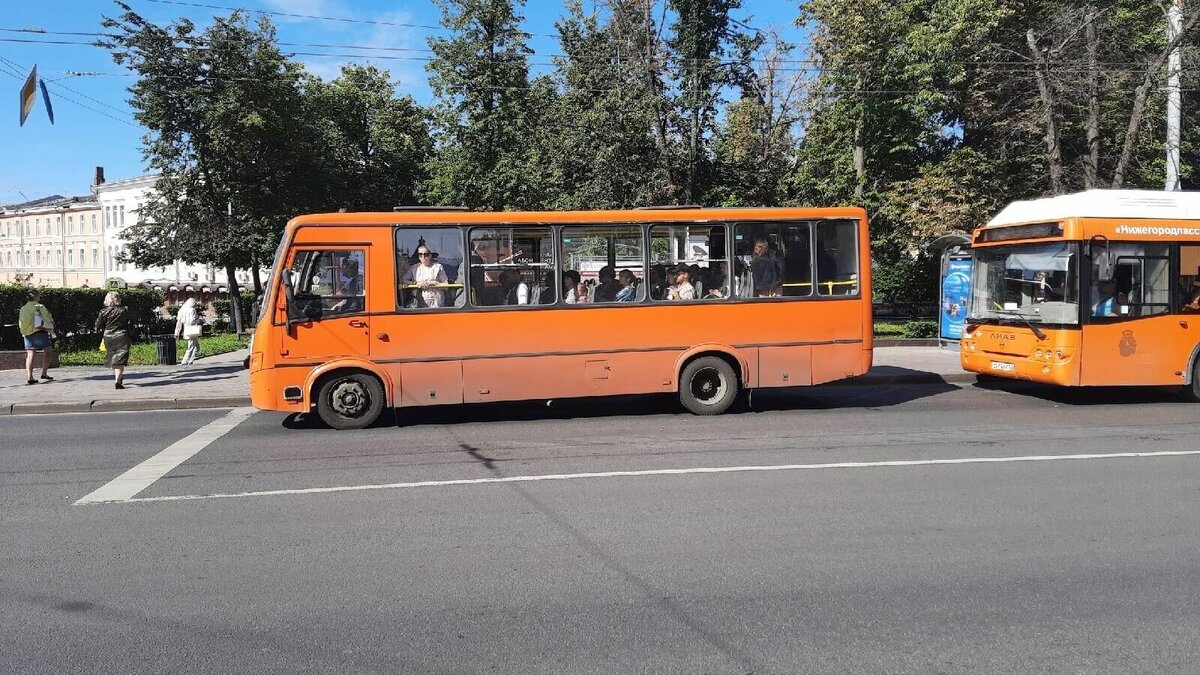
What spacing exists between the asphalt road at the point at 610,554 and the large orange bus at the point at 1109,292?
7.04 ft

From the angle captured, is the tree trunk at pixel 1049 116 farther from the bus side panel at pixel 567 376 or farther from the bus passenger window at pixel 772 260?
the bus side panel at pixel 567 376

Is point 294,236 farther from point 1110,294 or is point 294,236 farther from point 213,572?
point 1110,294

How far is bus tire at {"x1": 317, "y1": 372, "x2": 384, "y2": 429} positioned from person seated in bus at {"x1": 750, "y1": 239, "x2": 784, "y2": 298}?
5.05m

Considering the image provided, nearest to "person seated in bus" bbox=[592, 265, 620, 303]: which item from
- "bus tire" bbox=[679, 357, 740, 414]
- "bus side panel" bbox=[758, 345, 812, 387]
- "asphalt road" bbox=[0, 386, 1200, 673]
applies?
"bus tire" bbox=[679, 357, 740, 414]

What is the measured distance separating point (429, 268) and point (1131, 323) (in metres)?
9.44

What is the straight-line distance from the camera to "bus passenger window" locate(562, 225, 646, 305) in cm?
1130

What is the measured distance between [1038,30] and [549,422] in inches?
830

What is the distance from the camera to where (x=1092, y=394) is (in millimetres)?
13484

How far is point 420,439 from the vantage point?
9898 mm

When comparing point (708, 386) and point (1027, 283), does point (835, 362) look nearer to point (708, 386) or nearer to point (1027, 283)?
point (708, 386)

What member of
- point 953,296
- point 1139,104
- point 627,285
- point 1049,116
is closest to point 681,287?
point 627,285

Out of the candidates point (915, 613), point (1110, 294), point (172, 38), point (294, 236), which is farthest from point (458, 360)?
point (172, 38)

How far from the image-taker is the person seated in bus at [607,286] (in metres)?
11.4

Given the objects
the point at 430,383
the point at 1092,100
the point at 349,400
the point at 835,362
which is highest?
the point at 1092,100
